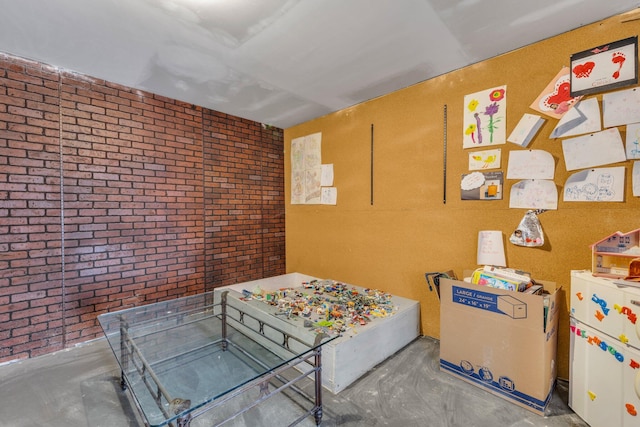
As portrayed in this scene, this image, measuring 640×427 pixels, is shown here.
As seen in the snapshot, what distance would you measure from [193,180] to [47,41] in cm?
155

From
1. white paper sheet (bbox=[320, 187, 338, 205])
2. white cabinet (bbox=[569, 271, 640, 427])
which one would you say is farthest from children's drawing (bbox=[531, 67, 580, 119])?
white paper sheet (bbox=[320, 187, 338, 205])

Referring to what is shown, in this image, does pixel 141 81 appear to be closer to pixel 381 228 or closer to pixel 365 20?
pixel 365 20

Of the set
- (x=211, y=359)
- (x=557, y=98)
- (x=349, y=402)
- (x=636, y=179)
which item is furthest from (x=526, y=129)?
(x=211, y=359)

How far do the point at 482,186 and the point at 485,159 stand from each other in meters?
0.22

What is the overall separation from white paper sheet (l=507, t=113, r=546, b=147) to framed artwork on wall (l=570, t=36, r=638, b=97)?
0.75ft

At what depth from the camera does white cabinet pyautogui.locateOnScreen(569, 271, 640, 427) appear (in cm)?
128

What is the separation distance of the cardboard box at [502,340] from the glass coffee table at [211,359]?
0.99 metres

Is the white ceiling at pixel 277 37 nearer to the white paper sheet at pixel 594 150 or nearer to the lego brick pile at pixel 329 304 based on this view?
the white paper sheet at pixel 594 150

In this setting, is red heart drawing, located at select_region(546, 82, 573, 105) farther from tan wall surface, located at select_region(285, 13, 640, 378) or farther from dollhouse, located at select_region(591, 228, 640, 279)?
dollhouse, located at select_region(591, 228, 640, 279)

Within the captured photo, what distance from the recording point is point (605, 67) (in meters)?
1.70

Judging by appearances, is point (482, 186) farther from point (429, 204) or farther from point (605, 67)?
point (605, 67)

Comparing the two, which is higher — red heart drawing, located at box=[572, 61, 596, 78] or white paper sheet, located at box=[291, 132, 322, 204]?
red heart drawing, located at box=[572, 61, 596, 78]

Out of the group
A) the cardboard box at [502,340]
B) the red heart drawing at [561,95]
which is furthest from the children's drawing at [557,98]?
the cardboard box at [502,340]

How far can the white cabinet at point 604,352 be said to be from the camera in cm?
128
